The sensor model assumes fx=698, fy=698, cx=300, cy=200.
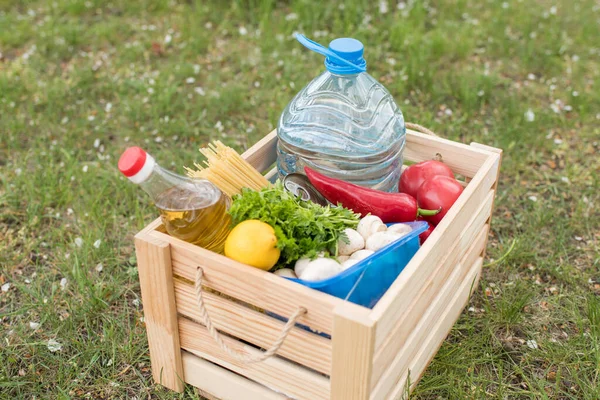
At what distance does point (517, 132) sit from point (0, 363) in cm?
→ 229

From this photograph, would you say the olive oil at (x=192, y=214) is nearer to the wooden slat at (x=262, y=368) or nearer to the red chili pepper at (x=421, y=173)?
the wooden slat at (x=262, y=368)

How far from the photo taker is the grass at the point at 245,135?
2.12m

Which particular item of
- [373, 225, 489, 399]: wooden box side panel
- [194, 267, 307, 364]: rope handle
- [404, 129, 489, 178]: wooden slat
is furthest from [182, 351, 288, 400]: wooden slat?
[404, 129, 489, 178]: wooden slat

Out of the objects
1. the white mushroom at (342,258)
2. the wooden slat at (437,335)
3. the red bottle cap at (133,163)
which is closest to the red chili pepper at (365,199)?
the white mushroom at (342,258)

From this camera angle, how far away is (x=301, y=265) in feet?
5.42

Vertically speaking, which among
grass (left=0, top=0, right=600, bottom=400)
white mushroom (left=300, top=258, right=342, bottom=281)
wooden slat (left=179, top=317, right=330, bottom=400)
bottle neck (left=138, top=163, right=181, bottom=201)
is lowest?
grass (left=0, top=0, right=600, bottom=400)

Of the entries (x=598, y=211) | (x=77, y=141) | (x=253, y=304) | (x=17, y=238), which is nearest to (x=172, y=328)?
(x=253, y=304)

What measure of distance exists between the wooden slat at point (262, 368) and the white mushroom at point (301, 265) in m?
0.22

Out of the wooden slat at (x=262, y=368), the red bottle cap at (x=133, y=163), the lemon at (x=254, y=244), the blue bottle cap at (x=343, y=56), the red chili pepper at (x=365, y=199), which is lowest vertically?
the wooden slat at (x=262, y=368)

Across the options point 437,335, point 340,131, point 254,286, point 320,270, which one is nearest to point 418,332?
point 437,335

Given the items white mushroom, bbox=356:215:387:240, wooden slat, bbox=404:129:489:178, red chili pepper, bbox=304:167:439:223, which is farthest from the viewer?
wooden slat, bbox=404:129:489:178

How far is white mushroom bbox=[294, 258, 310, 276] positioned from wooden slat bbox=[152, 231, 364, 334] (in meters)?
0.12

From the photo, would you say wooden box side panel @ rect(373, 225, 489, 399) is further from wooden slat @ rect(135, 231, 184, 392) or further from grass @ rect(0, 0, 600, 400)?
wooden slat @ rect(135, 231, 184, 392)

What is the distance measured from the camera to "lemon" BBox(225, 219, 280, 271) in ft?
5.22
